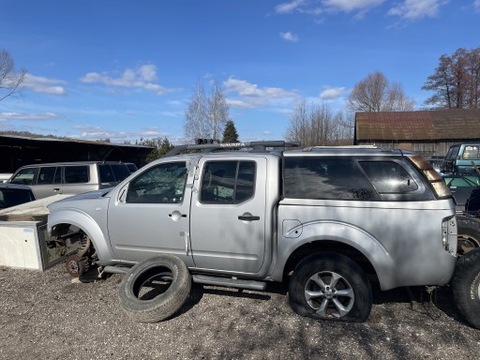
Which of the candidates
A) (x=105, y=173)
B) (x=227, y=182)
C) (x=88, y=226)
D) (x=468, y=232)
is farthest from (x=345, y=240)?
(x=105, y=173)

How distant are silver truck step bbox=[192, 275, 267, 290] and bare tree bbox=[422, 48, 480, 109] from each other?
70747mm

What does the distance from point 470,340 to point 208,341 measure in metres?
2.53

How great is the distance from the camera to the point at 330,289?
3965mm

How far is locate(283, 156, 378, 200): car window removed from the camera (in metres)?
3.98

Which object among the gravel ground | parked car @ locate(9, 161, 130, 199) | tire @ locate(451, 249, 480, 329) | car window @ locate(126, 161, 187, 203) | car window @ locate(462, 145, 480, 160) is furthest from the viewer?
car window @ locate(462, 145, 480, 160)

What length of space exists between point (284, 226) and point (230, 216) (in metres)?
0.63

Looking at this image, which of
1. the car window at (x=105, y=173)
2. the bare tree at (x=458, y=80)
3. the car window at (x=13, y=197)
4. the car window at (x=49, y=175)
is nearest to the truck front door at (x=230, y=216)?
the car window at (x=13, y=197)

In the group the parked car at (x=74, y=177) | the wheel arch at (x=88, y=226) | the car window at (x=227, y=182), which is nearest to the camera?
the car window at (x=227, y=182)

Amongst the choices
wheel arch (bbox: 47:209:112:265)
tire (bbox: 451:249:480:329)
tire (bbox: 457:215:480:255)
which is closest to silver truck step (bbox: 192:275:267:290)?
wheel arch (bbox: 47:209:112:265)

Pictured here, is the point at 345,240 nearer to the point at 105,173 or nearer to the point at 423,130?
the point at 105,173

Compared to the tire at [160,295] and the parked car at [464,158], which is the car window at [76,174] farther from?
the parked car at [464,158]

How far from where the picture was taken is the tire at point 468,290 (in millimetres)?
3762

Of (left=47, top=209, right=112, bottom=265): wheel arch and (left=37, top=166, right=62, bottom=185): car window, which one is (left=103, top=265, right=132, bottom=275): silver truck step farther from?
(left=37, top=166, right=62, bottom=185): car window

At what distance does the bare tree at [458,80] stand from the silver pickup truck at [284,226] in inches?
2760
